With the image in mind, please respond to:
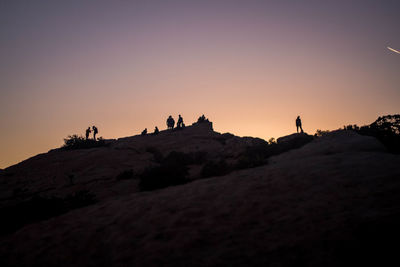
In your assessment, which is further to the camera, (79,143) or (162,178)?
(79,143)

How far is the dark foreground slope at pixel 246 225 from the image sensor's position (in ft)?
16.2

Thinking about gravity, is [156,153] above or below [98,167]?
above

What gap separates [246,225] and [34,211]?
11.3 m

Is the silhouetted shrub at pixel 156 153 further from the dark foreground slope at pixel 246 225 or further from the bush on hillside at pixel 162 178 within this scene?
the dark foreground slope at pixel 246 225

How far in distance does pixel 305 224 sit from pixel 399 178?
14.8 ft

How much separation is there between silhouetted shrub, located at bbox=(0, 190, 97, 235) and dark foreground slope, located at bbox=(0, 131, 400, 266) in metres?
1.11

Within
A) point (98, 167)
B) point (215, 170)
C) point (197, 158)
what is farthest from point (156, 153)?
point (215, 170)

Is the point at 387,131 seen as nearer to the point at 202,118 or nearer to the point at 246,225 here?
the point at 246,225

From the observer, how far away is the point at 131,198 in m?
12.0

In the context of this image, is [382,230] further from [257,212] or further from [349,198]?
[257,212]

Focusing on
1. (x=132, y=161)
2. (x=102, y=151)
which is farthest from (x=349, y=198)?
(x=102, y=151)

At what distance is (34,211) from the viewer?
12094mm

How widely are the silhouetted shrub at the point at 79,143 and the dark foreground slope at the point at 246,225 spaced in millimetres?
24067

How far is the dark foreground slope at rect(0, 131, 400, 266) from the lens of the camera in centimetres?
495
